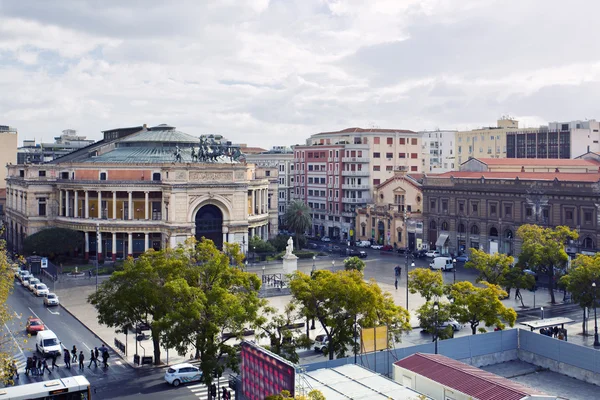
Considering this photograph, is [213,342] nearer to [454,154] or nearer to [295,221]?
[295,221]

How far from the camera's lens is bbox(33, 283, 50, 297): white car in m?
69.3

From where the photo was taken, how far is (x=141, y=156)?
101000 millimetres

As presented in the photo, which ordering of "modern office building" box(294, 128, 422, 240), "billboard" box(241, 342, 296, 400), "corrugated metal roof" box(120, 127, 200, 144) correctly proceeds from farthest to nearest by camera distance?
"modern office building" box(294, 128, 422, 240)
"corrugated metal roof" box(120, 127, 200, 144)
"billboard" box(241, 342, 296, 400)

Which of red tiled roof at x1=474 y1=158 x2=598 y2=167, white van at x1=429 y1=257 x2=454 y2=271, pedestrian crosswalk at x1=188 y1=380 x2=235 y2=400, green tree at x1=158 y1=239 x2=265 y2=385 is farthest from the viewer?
red tiled roof at x1=474 y1=158 x2=598 y2=167

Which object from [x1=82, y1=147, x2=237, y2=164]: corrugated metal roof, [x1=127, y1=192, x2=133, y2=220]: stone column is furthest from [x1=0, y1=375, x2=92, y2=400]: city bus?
[x1=82, y1=147, x2=237, y2=164]: corrugated metal roof

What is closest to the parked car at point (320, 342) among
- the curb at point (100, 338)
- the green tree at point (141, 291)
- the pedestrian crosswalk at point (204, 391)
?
the pedestrian crosswalk at point (204, 391)

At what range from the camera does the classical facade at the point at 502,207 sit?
7969cm

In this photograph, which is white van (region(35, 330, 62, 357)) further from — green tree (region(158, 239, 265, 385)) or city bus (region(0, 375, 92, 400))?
city bus (region(0, 375, 92, 400))

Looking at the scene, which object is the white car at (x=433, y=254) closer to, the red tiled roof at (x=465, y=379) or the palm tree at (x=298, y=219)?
the palm tree at (x=298, y=219)

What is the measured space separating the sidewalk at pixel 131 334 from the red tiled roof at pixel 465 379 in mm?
14159

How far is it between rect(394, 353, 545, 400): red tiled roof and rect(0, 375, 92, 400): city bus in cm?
1693

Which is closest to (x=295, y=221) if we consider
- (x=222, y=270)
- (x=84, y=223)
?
(x=84, y=223)

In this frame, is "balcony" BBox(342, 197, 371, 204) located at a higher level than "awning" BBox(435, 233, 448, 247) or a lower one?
higher

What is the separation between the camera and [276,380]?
28516mm
